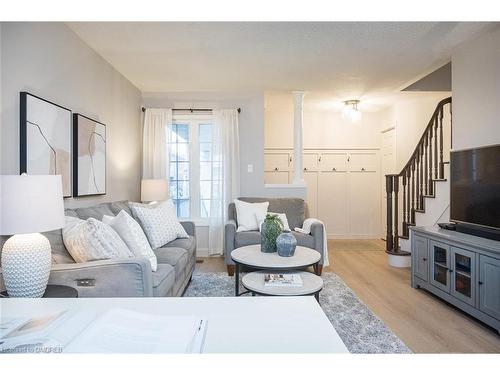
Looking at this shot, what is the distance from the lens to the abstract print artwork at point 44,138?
2.19m

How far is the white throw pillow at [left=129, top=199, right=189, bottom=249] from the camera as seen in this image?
314 centimetres

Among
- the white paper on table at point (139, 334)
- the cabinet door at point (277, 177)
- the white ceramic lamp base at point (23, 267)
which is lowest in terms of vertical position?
the white ceramic lamp base at point (23, 267)

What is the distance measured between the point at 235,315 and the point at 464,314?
9.05 feet

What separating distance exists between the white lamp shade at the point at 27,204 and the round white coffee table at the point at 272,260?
1484 millimetres

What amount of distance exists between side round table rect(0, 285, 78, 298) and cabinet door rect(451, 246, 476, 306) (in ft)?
9.07

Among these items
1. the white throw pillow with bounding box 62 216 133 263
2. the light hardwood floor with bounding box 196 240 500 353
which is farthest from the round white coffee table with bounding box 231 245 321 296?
the white throw pillow with bounding box 62 216 133 263

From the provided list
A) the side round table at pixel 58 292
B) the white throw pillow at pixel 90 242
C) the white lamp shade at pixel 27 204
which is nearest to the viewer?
the white lamp shade at pixel 27 204

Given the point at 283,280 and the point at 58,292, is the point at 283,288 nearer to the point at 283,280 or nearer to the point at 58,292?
the point at 283,280

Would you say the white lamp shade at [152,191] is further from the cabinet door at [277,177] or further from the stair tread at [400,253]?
the stair tread at [400,253]

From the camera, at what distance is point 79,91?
2992 mm

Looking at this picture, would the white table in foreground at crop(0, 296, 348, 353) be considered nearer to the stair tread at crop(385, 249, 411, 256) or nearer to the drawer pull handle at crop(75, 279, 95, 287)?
the drawer pull handle at crop(75, 279, 95, 287)

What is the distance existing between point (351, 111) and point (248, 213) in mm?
2423

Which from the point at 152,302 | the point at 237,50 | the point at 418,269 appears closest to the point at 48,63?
the point at 237,50

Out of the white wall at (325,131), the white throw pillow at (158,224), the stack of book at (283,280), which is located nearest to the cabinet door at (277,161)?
the white wall at (325,131)
